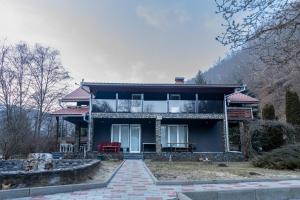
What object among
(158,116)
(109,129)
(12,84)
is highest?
(12,84)

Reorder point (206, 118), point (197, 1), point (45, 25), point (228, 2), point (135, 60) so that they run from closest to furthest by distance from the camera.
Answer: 1. point (228, 2)
2. point (197, 1)
3. point (45, 25)
4. point (206, 118)
5. point (135, 60)

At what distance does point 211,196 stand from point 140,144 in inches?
626

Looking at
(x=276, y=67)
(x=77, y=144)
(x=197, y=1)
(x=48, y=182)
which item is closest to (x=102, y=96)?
(x=77, y=144)

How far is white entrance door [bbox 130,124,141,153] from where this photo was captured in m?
22.1

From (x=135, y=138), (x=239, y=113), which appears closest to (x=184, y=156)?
(x=135, y=138)

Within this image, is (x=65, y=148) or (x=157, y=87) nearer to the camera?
(x=157, y=87)

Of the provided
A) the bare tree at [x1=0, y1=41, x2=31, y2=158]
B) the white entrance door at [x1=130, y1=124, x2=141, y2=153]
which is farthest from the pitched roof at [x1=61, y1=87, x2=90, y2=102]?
the white entrance door at [x1=130, y1=124, x2=141, y2=153]

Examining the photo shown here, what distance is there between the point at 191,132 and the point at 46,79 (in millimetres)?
15259

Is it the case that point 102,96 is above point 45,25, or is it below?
below

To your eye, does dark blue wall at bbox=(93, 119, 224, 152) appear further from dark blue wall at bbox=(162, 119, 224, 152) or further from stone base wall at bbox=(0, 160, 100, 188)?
stone base wall at bbox=(0, 160, 100, 188)

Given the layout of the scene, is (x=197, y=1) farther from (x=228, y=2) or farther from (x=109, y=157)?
(x=109, y=157)

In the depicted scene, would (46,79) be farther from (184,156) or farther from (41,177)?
(41,177)

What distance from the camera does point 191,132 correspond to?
22.5 meters

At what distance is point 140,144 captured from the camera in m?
22.2
